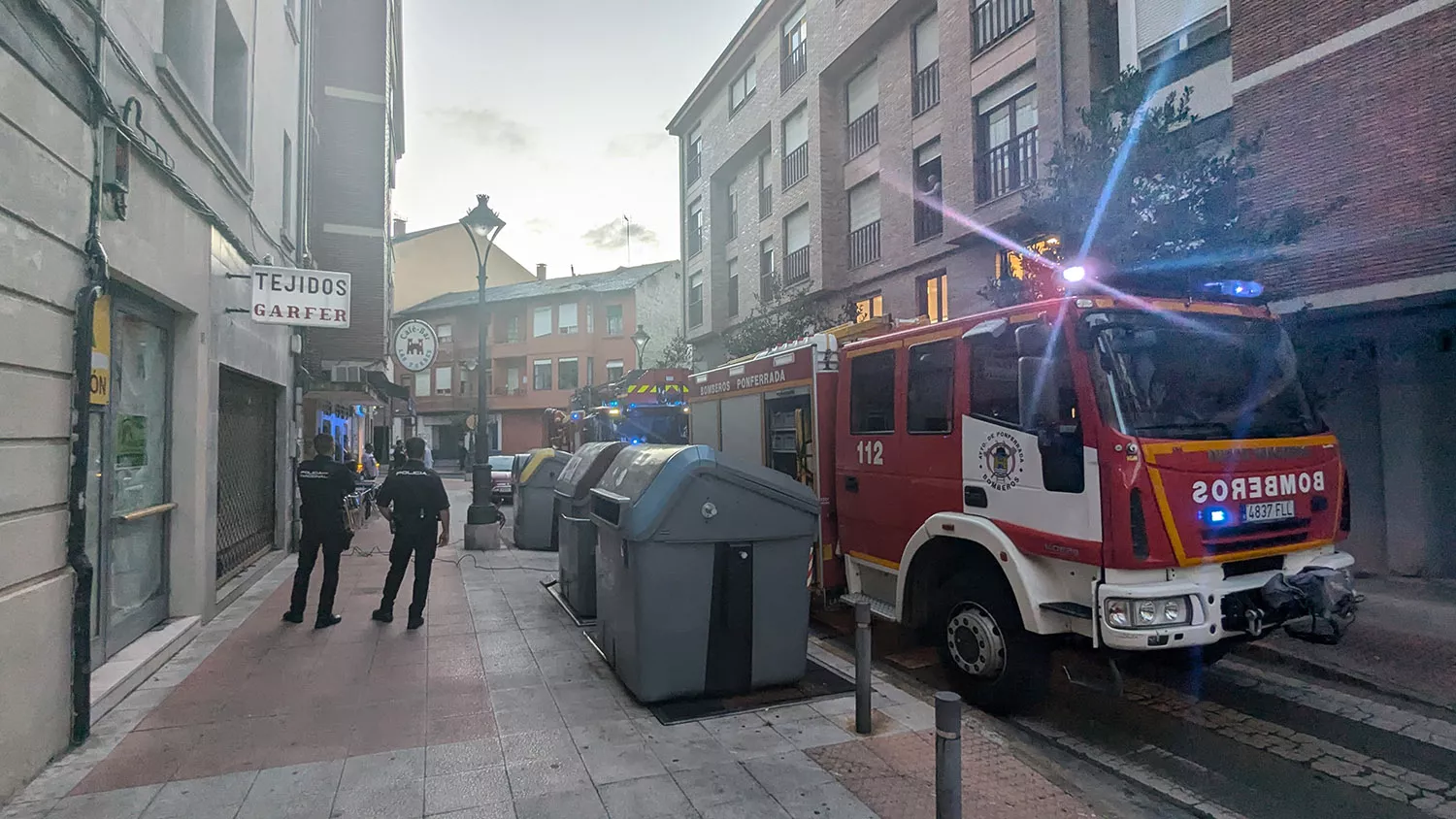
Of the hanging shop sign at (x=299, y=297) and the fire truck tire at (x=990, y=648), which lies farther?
the hanging shop sign at (x=299, y=297)

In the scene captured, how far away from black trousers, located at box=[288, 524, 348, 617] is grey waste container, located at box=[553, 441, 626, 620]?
2.01 metres

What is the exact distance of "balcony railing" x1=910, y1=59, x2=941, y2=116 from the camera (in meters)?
15.8

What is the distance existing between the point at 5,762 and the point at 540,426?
41.6 meters

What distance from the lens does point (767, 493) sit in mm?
5152

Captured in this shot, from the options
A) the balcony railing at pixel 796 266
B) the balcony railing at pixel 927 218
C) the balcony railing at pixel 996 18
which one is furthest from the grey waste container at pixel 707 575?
the balcony railing at pixel 796 266

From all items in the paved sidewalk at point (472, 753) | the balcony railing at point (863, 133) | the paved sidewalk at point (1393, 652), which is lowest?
the paved sidewalk at point (1393, 652)

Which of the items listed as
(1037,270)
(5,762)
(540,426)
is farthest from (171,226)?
(540,426)

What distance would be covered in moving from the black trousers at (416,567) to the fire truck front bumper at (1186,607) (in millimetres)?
5510

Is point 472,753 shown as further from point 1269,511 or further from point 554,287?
point 554,287

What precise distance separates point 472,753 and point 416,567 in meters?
3.17

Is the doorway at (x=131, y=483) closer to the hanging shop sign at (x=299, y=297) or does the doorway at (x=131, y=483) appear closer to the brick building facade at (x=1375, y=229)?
the hanging shop sign at (x=299, y=297)

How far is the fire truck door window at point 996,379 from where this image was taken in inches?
196

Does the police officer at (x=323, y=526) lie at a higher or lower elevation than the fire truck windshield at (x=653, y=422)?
lower

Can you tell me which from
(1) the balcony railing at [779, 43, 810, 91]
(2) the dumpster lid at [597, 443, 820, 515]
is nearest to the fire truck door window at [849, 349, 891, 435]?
(2) the dumpster lid at [597, 443, 820, 515]
